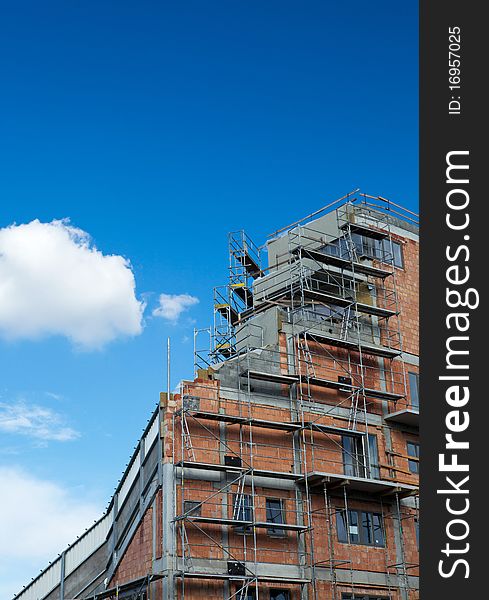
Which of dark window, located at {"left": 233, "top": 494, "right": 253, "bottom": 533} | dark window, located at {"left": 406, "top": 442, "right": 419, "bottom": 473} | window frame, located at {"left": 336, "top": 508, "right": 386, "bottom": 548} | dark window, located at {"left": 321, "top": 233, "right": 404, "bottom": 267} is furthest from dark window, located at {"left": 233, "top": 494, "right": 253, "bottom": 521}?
dark window, located at {"left": 321, "top": 233, "right": 404, "bottom": 267}

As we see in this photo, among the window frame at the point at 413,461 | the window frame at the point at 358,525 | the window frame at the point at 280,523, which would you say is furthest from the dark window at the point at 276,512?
the window frame at the point at 413,461

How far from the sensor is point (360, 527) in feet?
110

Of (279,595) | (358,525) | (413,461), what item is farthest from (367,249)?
(279,595)

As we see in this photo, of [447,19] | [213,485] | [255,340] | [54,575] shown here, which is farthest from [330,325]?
[447,19]

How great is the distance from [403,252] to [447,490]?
1206 inches

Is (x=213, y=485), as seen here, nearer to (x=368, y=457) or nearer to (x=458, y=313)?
(x=368, y=457)

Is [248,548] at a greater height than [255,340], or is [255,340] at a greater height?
[255,340]

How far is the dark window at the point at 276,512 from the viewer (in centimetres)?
3159

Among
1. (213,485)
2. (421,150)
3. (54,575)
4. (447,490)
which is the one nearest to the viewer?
(447,490)

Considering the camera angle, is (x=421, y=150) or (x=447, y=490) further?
(x=421, y=150)

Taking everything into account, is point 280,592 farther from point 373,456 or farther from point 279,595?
point 373,456

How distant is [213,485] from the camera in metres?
30.8

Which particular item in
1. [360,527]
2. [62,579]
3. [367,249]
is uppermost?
[367,249]

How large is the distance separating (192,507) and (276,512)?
372cm
